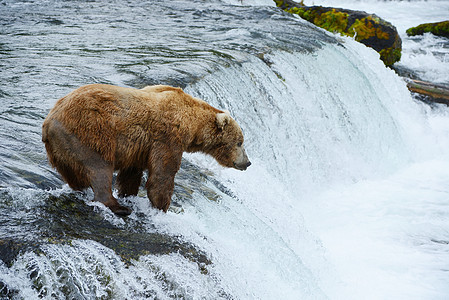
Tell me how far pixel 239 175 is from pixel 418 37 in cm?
1511

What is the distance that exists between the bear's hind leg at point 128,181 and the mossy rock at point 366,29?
12.4 metres

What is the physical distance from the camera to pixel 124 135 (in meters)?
3.55

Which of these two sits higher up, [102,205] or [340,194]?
[102,205]

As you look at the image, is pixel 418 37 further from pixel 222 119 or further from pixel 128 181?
pixel 128 181

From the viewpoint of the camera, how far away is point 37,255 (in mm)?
2775

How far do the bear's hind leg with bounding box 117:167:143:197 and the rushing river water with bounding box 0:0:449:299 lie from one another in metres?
0.09

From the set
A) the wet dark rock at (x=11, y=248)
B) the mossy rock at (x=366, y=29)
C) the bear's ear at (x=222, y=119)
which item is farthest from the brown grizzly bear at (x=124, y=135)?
the mossy rock at (x=366, y=29)

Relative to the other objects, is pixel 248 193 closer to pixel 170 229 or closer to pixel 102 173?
pixel 170 229

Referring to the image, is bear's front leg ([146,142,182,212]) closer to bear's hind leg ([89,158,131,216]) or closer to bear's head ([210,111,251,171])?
bear's hind leg ([89,158,131,216])

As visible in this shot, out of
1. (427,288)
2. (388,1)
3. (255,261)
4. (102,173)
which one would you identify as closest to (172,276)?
(102,173)

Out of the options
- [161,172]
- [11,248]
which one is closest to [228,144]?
[161,172]

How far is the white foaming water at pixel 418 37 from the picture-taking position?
Result: 15.4 metres

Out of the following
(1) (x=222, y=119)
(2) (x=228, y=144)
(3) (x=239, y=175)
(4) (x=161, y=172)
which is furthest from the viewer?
(3) (x=239, y=175)

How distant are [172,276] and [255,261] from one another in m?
1.32
